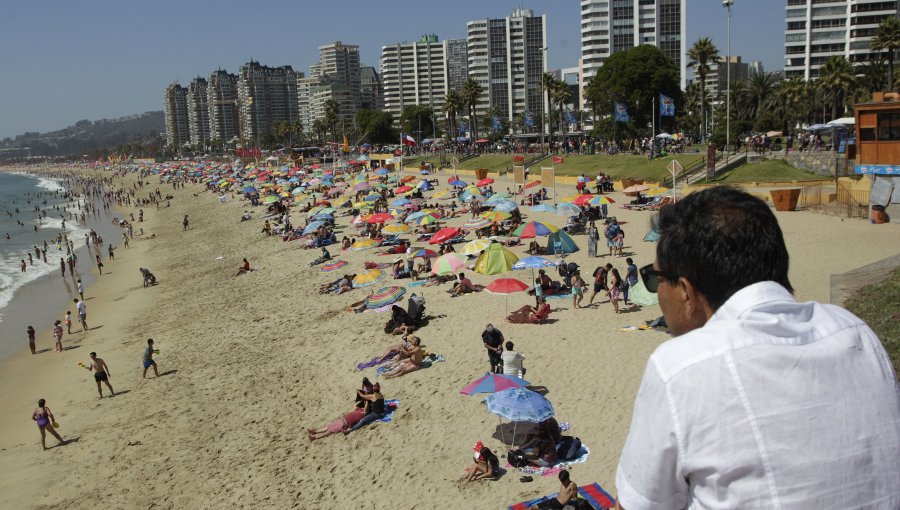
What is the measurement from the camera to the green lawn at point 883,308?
34.3ft

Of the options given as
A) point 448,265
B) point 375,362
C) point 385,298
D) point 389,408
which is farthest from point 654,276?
point 385,298

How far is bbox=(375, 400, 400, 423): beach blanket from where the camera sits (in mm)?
11666

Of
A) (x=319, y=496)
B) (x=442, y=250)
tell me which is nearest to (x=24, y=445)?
(x=319, y=496)

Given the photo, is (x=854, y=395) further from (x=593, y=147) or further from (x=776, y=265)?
(x=593, y=147)

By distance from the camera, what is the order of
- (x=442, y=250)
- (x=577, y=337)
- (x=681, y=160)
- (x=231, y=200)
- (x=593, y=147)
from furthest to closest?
(x=231, y=200) < (x=593, y=147) < (x=681, y=160) < (x=442, y=250) < (x=577, y=337)

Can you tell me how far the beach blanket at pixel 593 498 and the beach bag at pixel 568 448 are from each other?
110cm

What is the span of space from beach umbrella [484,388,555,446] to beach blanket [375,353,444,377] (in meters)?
4.37

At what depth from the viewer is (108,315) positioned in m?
25.3

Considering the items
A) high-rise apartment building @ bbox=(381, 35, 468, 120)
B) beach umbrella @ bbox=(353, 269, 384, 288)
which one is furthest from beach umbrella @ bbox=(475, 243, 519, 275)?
high-rise apartment building @ bbox=(381, 35, 468, 120)

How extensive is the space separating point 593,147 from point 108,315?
1624 inches

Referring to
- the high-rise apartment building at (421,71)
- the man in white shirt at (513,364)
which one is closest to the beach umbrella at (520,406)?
the man in white shirt at (513,364)

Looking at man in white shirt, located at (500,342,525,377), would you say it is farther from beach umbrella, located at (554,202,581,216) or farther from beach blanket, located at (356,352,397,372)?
beach umbrella, located at (554,202,581,216)

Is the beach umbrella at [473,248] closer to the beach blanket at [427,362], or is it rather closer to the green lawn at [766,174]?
the beach blanket at [427,362]

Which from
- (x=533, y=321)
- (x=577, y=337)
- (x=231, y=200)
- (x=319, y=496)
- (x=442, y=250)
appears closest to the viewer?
(x=319, y=496)
